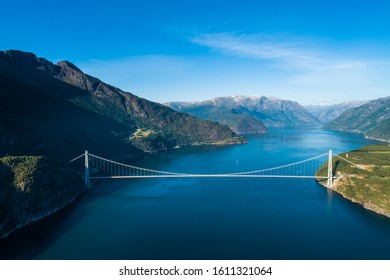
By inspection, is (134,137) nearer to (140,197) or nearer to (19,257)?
(140,197)

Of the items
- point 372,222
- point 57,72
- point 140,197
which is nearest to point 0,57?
point 57,72

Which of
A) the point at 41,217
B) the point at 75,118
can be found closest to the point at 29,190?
the point at 41,217

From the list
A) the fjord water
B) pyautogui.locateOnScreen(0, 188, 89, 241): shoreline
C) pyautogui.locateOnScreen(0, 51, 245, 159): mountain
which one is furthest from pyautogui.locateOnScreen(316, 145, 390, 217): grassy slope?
pyautogui.locateOnScreen(0, 51, 245, 159): mountain

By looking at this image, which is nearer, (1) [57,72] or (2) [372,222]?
(2) [372,222]

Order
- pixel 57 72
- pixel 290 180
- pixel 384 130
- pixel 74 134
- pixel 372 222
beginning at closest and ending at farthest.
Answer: pixel 372 222, pixel 290 180, pixel 74 134, pixel 57 72, pixel 384 130

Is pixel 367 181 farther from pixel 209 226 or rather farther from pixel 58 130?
pixel 58 130
